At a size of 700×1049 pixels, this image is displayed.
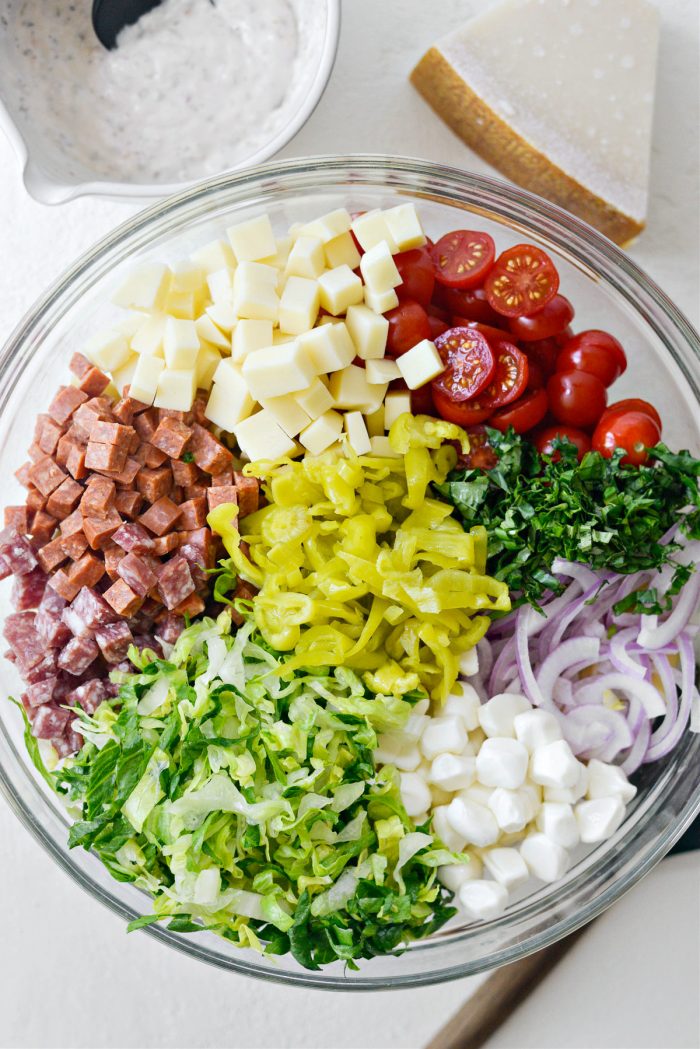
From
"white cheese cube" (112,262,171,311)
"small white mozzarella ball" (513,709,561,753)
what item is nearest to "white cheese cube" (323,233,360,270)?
"white cheese cube" (112,262,171,311)

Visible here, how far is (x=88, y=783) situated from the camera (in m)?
1.66

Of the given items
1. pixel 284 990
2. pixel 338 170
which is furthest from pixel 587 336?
pixel 284 990

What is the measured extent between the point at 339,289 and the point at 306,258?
0.09 metres

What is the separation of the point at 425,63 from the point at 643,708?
58.6 inches

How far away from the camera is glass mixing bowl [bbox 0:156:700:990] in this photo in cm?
186

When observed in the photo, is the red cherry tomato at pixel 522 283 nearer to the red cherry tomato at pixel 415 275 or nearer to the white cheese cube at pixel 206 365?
the red cherry tomato at pixel 415 275

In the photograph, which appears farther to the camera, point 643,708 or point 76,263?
point 76,263

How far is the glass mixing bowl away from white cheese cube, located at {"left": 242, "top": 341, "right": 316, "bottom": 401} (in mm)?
445

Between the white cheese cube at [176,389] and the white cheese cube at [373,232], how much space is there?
1.41 ft

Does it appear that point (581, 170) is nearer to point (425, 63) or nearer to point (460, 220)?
point (460, 220)

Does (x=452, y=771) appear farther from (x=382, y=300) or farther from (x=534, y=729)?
(x=382, y=300)

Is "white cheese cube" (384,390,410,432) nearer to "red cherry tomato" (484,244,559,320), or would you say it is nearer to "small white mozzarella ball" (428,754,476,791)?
"red cherry tomato" (484,244,559,320)

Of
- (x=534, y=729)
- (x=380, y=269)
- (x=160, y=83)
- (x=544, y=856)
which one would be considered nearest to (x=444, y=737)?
(x=534, y=729)

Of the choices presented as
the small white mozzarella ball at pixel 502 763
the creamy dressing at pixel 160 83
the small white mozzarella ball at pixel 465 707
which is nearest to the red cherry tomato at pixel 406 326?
the creamy dressing at pixel 160 83
